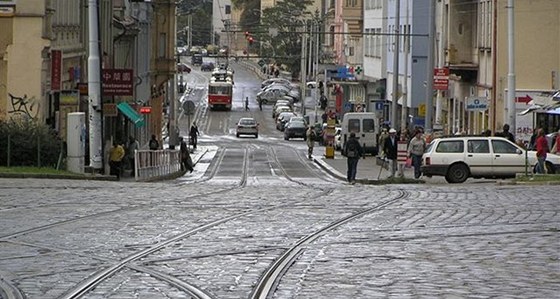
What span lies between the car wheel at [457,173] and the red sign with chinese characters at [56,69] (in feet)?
42.9

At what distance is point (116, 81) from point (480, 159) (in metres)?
12.4

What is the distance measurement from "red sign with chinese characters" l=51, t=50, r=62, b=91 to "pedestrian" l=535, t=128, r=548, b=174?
15.5 metres

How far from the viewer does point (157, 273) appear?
14859mm

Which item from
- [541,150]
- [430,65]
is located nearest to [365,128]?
[430,65]

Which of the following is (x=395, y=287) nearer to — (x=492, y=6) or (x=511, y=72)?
(x=511, y=72)

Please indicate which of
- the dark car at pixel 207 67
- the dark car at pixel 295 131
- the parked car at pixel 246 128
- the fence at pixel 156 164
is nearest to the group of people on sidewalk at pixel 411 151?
the fence at pixel 156 164

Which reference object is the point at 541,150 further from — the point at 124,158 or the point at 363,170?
the point at 363,170

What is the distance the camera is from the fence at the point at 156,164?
1805 inches

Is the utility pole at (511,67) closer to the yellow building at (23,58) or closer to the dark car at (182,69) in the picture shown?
the yellow building at (23,58)

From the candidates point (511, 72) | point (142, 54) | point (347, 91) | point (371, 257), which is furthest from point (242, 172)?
point (347, 91)

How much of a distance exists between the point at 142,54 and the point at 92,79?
137ft


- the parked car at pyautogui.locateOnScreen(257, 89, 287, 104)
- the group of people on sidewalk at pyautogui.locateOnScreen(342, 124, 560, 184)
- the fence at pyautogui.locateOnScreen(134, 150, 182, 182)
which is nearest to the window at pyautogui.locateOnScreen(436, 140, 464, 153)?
the group of people on sidewalk at pyautogui.locateOnScreen(342, 124, 560, 184)

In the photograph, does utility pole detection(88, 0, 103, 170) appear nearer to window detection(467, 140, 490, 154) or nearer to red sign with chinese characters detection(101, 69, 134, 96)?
red sign with chinese characters detection(101, 69, 134, 96)

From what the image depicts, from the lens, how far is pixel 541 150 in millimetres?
38531
